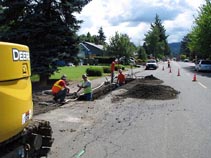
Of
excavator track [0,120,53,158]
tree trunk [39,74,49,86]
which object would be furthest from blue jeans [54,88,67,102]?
excavator track [0,120,53,158]

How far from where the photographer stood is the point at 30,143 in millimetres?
6312

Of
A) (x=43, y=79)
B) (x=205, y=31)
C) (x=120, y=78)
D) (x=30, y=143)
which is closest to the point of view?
(x=30, y=143)

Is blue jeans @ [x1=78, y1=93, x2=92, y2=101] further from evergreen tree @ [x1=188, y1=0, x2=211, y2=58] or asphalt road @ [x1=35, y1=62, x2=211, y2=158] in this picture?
evergreen tree @ [x1=188, y1=0, x2=211, y2=58]

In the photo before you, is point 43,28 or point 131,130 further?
point 43,28

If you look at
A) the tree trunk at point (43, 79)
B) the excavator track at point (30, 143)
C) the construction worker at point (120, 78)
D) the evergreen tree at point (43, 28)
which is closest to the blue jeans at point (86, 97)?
the evergreen tree at point (43, 28)

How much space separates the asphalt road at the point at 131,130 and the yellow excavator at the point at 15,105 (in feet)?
6.56

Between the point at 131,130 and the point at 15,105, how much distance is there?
590cm

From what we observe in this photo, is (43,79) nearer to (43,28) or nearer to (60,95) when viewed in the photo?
A: (43,28)

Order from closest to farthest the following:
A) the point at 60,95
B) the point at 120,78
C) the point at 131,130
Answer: the point at 131,130
the point at 60,95
the point at 120,78

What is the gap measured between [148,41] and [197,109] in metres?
117

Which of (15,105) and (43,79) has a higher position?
(15,105)

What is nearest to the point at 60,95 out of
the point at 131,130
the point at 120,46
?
the point at 131,130

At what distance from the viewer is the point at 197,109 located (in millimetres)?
15055

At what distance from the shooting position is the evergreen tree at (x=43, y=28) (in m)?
23.4
